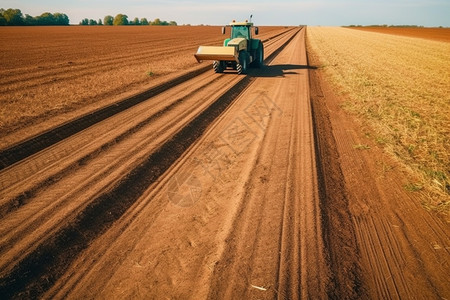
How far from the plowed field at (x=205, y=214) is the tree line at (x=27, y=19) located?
297 feet

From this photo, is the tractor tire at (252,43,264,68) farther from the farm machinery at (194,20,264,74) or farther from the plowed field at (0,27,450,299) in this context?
the plowed field at (0,27,450,299)

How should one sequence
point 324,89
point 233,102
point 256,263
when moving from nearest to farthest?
1. point 256,263
2. point 233,102
3. point 324,89

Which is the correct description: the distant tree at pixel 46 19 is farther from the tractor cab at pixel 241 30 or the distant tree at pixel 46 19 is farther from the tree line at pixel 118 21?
the tractor cab at pixel 241 30

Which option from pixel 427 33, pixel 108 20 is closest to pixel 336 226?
pixel 427 33

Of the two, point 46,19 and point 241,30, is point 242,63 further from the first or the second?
point 46,19

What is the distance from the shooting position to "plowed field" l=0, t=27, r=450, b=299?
292 cm

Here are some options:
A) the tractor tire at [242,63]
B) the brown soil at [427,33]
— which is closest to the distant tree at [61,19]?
the brown soil at [427,33]

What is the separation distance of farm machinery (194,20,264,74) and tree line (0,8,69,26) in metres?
85.3

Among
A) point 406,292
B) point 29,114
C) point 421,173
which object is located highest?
point 29,114

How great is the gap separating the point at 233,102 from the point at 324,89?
14.7 feet

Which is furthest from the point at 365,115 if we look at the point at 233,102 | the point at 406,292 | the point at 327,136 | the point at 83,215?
the point at 83,215

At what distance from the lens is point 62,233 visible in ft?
11.6

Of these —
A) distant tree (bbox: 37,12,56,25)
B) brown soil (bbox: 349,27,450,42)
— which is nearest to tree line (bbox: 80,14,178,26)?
distant tree (bbox: 37,12,56,25)

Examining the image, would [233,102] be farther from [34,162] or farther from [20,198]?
[20,198]
